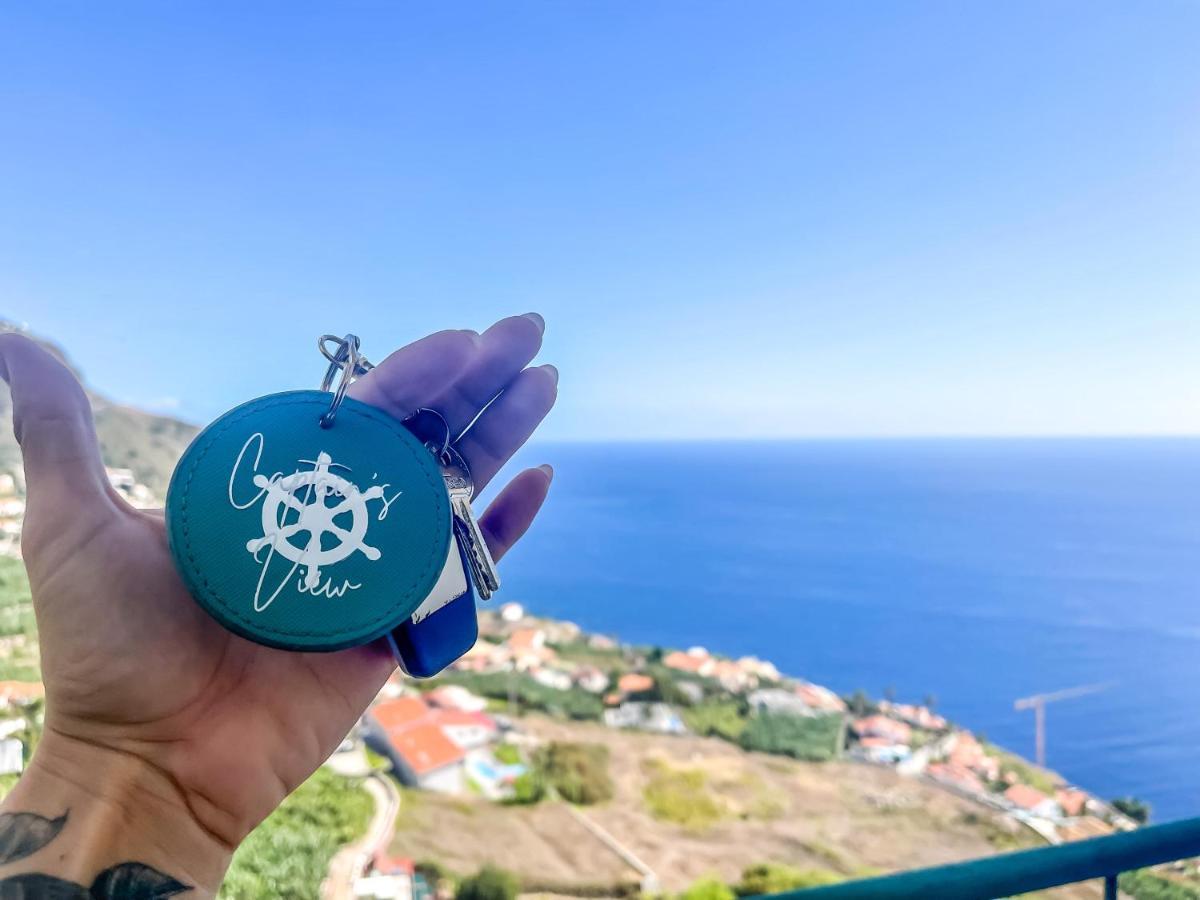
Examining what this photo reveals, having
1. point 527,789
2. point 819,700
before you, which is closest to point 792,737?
point 819,700

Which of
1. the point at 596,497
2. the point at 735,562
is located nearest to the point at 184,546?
the point at 735,562

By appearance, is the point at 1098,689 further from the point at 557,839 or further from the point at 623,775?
the point at 557,839

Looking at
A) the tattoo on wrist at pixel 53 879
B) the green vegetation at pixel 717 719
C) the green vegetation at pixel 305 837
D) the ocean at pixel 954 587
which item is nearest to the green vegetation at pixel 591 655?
the green vegetation at pixel 717 719

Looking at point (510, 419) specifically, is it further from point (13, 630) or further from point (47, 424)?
point (13, 630)

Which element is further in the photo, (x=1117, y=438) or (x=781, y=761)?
(x=1117, y=438)

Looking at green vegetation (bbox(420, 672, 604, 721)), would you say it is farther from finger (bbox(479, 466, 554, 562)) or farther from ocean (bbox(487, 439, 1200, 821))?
finger (bbox(479, 466, 554, 562))

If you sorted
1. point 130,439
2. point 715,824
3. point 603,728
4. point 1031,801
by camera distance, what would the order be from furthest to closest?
point 603,728
point 715,824
point 1031,801
point 130,439
